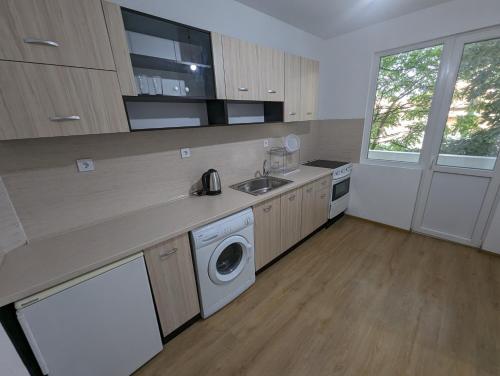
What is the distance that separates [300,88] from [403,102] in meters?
1.35

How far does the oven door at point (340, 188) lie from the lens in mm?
2836

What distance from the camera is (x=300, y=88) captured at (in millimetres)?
2410

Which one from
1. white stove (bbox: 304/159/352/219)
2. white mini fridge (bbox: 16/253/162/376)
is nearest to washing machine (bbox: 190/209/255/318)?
white mini fridge (bbox: 16/253/162/376)

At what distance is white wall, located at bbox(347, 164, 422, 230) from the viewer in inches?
105

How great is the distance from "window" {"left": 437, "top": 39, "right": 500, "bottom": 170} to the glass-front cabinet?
2621 millimetres

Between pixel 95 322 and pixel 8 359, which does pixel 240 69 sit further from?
pixel 8 359

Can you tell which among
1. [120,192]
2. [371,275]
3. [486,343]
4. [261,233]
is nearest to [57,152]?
[120,192]

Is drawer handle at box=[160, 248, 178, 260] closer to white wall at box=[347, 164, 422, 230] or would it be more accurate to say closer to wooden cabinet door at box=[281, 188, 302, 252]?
wooden cabinet door at box=[281, 188, 302, 252]

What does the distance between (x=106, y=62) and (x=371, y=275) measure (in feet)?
8.98

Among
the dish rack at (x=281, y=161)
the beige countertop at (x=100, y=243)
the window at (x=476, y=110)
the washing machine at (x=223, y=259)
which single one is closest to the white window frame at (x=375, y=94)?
the window at (x=476, y=110)

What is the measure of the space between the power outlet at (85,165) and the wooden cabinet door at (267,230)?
1.25 m

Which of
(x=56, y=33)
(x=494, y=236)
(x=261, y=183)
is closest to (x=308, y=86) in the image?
(x=261, y=183)

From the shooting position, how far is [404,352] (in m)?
1.39

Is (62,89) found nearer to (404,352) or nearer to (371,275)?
(404,352)
